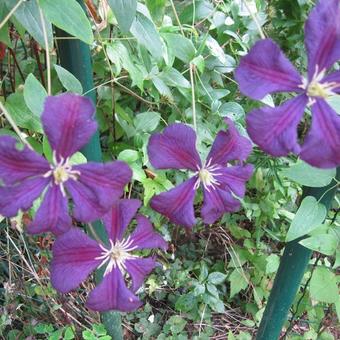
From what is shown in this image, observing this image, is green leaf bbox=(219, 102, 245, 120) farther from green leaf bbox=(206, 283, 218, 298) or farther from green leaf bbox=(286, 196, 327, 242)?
green leaf bbox=(206, 283, 218, 298)

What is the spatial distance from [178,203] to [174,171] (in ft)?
1.66

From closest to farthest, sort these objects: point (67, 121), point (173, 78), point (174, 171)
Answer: point (67, 121) → point (173, 78) → point (174, 171)

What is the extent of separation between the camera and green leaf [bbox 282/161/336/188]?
0.66 metres

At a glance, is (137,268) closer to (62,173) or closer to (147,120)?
(62,173)

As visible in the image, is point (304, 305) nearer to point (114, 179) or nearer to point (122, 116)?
point (122, 116)

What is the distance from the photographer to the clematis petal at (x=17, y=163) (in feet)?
A: 1.41

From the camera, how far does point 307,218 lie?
0.74m

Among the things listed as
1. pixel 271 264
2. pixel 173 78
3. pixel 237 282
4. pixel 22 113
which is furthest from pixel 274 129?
pixel 237 282

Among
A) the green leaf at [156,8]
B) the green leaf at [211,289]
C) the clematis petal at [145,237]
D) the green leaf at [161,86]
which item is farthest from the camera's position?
the green leaf at [211,289]

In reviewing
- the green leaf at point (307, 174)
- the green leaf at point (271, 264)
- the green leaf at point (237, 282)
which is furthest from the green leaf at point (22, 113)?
the green leaf at point (237, 282)

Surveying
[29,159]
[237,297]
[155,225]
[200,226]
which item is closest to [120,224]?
[29,159]

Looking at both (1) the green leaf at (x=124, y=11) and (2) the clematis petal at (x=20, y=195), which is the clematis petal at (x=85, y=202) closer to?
(2) the clematis petal at (x=20, y=195)

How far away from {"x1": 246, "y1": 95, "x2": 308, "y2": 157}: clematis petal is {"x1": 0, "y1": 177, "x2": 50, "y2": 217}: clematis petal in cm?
18

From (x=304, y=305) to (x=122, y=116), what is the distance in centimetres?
70
